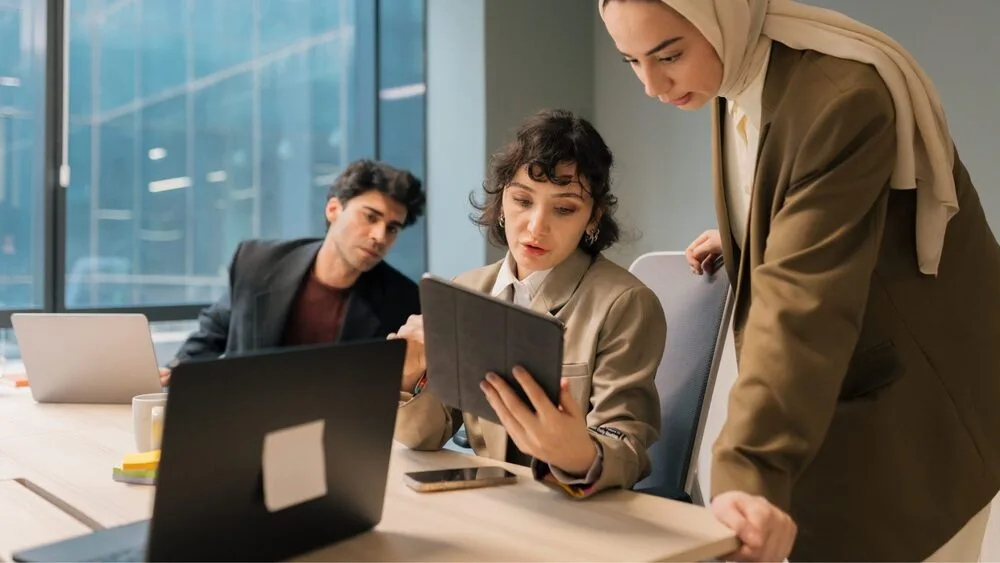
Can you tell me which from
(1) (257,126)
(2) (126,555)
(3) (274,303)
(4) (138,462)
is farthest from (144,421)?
(1) (257,126)

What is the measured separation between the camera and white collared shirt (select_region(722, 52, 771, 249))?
124 centimetres

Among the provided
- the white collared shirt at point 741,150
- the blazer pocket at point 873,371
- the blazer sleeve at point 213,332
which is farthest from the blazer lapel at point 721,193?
the blazer sleeve at point 213,332

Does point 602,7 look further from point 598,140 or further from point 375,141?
point 375,141

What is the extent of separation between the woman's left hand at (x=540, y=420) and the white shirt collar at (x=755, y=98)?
444mm

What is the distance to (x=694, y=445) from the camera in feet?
5.26

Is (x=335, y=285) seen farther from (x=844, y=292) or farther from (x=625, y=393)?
(x=844, y=292)

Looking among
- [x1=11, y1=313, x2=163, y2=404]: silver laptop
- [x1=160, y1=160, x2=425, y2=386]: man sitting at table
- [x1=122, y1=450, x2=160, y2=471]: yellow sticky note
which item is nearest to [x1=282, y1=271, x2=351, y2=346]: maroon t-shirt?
[x1=160, y1=160, x2=425, y2=386]: man sitting at table

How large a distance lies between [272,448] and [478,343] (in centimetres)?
30

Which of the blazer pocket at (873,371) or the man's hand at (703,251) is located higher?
the man's hand at (703,251)

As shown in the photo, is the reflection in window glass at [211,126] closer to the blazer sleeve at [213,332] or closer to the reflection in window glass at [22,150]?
the reflection in window glass at [22,150]

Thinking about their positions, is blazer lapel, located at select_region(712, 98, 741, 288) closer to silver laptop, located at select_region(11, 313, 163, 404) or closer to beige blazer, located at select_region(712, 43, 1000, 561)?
beige blazer, located at select_region(712, 43, 1000, 561)

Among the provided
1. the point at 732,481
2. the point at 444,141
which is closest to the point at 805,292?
the point at 732,481

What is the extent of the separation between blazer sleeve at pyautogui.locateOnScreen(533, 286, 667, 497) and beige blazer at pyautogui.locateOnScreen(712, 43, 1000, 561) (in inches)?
8.2

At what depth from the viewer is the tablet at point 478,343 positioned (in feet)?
3.43
